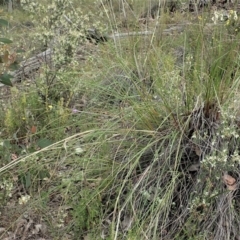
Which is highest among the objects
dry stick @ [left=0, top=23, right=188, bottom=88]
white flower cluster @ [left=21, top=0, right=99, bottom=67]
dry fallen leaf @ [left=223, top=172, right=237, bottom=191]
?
white flower cluster @ [left=21, top=0, right=99, bottom=67]

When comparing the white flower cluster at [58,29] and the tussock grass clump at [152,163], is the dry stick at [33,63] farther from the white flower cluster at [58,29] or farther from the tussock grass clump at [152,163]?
the tussock grass clump at [152,163]

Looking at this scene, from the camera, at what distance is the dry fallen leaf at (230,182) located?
2591 millimetres

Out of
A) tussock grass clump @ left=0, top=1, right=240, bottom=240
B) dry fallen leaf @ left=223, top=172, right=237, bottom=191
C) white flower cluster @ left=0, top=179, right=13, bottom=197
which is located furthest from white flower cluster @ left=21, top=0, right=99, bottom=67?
dry fallen leaf @ left=223, top=172, right=237, bottom=191

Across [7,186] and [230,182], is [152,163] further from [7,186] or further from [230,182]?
[7,186]

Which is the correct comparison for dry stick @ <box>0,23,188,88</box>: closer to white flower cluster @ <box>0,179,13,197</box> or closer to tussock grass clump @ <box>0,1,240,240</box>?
tussock grass clump @ <box>0,1,240,240</box>

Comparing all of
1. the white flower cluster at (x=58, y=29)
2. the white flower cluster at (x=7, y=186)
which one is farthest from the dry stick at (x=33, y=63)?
the white flower cluster at (x=7, y=186)

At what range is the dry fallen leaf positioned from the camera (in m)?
2.59

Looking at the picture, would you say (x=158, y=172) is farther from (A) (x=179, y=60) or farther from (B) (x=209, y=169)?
(A) (x=179, y=60)

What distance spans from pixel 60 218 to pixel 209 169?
91cm

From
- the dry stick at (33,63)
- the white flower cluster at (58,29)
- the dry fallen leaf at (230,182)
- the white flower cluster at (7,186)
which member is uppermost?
the white flower cluster at (58,29)

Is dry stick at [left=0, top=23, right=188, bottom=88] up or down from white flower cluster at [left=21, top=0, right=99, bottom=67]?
down

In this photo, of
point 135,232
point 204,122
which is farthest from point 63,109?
point 135,232

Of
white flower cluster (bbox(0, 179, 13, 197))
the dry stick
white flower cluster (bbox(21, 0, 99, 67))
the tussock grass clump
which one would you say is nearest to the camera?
the tussock grass clump

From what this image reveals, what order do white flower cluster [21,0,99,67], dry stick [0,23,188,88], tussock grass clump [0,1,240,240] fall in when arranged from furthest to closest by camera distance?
dry stick [0,23,188,88], white flower cluster [21,0,99,67], tussock grass clump [0,1,240,240]
